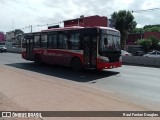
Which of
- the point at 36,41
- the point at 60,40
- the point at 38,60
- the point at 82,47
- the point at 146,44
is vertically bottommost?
the point at 38,60

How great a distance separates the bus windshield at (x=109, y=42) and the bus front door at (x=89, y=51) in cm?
45

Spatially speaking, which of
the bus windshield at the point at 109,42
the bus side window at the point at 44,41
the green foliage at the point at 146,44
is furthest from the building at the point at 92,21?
the bus windshield at the point at 109,42

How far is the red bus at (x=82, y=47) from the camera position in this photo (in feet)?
61.4

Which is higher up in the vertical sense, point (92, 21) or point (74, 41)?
point (92, 21)

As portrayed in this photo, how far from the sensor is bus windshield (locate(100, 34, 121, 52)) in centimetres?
1871

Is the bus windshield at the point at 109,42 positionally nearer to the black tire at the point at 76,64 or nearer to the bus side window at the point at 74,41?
the bus side window at the point at 74,41

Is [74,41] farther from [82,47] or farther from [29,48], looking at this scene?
[29,48]

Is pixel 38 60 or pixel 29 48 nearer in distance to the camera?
pixel 38 60

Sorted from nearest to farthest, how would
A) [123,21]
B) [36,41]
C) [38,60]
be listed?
1. [36,41]
2. [38,60]
3. [123,21]

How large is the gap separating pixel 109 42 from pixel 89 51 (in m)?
1.37

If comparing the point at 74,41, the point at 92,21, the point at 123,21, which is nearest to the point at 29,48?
the point at 74,41

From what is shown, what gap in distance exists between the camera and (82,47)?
19.8 m

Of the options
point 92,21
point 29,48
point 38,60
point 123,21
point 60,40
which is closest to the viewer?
point 60,40

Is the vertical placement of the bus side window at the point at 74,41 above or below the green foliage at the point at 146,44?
above
